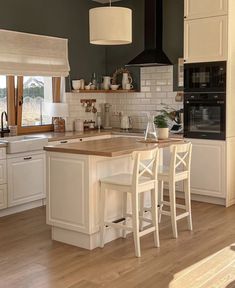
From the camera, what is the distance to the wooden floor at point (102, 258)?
356 cm

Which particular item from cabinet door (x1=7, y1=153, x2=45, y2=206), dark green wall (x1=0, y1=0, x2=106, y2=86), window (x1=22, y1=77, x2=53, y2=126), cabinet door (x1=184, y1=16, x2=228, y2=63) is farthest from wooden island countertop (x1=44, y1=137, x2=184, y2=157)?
dark green wall (x1=0, y1=0, x2=106, y2=86)

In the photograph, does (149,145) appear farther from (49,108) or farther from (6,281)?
(49,108)

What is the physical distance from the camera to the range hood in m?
6.75

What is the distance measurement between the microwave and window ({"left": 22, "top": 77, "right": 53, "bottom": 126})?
2220 millimetres

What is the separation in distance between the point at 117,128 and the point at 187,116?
1735mm

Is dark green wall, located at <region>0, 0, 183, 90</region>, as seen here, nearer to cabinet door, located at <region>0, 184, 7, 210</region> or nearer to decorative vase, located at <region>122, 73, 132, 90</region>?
decorative vase, located at <region>122, 73, 132, 90</region>

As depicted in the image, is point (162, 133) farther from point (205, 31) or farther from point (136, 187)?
point (205, 31)

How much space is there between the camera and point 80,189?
4.23 meters

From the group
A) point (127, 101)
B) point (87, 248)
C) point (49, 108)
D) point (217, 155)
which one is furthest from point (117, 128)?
point (87, 248)

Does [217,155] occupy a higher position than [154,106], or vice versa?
[154,106]

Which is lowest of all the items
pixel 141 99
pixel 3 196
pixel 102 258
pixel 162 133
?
pixel 102 258

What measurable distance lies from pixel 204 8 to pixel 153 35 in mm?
1140


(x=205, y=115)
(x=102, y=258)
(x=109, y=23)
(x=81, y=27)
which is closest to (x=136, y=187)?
(x=102, y=258)

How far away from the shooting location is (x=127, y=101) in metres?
7.64
